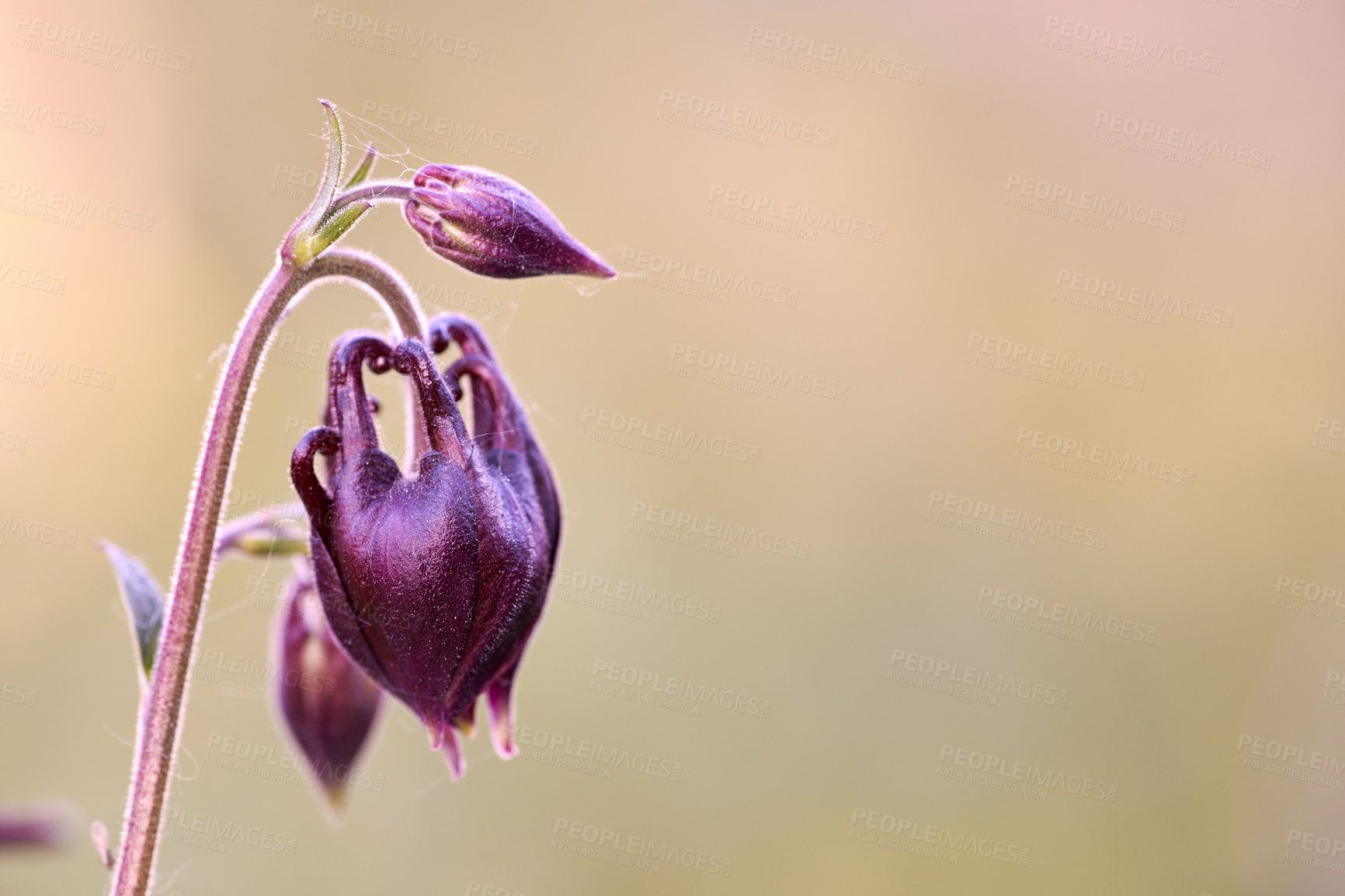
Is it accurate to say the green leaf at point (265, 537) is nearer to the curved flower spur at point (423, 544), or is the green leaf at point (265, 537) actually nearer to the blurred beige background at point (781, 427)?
the curved flower spur at point (423, 544)

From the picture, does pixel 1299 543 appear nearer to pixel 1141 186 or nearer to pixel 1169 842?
pixel 1169 842

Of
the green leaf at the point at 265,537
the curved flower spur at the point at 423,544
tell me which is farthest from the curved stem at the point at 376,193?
the green leaf at the point at 265,537

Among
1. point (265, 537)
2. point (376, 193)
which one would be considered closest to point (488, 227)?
point (376, 193)

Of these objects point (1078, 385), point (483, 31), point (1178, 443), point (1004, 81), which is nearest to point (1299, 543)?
point (1178, 443)

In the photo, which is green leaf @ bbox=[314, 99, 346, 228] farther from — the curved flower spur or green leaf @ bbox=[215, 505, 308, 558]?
green leaf @ bbox=[215, 505, 308, 558]

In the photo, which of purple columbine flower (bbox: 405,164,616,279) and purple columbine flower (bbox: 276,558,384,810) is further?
purple columbine flower (bbox: 276,558,384,810)

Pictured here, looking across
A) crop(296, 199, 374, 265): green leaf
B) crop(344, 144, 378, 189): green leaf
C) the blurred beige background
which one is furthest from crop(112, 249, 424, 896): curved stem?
A: the blurred beige background
